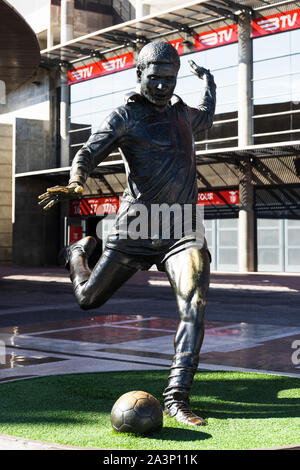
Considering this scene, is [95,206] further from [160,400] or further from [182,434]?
[182,434]

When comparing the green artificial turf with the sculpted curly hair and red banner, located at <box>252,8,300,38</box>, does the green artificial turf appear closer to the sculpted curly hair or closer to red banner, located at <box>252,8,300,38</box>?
the sculpted curly hair

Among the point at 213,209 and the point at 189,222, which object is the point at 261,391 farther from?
the point at 213,209

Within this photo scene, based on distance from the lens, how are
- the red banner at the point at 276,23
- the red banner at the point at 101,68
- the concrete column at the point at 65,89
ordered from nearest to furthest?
the red banner at the point at 276,23
the red banner at the point at 101,68
the concrete column at the point at 65,89

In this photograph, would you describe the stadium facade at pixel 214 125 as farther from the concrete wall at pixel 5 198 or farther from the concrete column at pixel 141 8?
the concrete wall at pixel 5 198

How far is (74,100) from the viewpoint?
38875mm

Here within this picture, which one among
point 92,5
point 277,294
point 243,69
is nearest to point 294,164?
point 243,69

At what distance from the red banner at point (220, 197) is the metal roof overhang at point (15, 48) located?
13780 mm

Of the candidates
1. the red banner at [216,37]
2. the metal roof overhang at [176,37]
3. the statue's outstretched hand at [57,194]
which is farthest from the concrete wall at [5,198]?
the statue's outstretched hand at [57,194]

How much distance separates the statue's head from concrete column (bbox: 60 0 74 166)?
34592mm

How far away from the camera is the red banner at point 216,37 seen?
30516mm

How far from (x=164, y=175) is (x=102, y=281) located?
917mm

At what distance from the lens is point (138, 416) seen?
4414mm

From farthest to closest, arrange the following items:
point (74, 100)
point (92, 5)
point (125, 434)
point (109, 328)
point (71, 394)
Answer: point (92, 5) < point (74, 100) < point (109, 328) < point (71, 394) < point (125, 434)

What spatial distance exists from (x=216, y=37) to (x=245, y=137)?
16.3 feet
